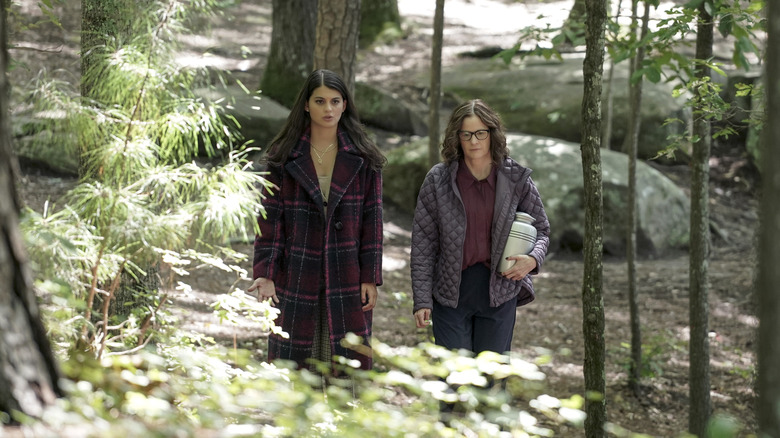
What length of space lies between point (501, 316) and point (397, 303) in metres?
3.71

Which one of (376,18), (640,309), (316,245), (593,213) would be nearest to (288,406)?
(316,245)

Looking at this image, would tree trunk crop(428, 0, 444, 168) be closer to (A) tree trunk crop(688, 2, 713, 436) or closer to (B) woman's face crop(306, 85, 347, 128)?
(A) tree trunk crop(688, 2, 713, 436)

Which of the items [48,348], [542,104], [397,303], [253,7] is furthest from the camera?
[253,7]

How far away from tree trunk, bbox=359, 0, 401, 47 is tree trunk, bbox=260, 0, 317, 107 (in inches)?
222

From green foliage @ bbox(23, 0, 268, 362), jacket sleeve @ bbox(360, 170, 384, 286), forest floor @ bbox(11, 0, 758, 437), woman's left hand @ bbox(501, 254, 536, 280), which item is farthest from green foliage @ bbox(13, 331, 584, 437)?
jacket sleeve @ bbox(360, 170, 384, 286)

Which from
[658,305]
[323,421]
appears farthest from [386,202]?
[323,421]

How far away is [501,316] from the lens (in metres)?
4.16

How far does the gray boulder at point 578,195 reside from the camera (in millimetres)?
9953

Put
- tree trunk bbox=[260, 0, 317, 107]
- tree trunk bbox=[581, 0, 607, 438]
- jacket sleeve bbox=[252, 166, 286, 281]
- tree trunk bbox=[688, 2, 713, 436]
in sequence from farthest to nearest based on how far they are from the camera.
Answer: tree trunk bbox=[260, 0, 317, 107] < tree trunk bbox=[688, 2, 713, 436] < jacket sleeve bbox=[252, 166, 286, 281] < tree trunk bbox=[581, 0, 607, 438]

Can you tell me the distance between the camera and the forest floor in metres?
6.46

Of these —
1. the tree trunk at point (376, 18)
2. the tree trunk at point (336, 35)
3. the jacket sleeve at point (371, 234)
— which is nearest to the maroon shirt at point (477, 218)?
the jacket sleeve at point (371, 234)

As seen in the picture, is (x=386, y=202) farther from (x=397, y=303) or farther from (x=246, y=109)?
(x=397, y=303)

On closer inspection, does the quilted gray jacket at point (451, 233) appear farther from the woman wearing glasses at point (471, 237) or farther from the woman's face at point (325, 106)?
→ the woman's face at point (325, 106)

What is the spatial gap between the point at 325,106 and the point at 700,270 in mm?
3207
